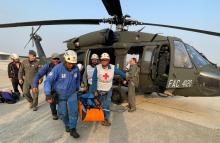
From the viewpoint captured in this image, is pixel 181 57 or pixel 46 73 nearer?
pixel 46 73

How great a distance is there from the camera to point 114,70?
564cm

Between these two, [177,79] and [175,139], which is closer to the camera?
[175,139]

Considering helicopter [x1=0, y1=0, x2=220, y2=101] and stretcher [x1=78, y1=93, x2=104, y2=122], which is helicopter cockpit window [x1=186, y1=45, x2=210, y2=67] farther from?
stretcher [x1=78, y1=93, x2=104, y2=122]

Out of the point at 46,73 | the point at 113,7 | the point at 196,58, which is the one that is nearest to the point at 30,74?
the point at 46,73

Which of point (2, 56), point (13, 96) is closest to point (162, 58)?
point (13, 96)

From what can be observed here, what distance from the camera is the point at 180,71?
23.0ft

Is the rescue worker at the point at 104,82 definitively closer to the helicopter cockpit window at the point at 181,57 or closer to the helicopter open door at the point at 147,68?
the helicopter open door at the point at 147,68

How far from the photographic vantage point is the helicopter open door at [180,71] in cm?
693

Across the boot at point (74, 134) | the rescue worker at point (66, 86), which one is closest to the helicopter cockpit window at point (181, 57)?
the rescue worker at point (66, 86)

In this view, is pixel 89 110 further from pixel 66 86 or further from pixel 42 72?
pixel 42 72

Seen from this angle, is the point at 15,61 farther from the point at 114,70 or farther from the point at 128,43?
the point at 114,70

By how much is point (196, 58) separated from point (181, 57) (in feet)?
1.62

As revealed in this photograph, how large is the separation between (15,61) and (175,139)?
20.4ft

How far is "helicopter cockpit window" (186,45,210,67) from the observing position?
283 inches
